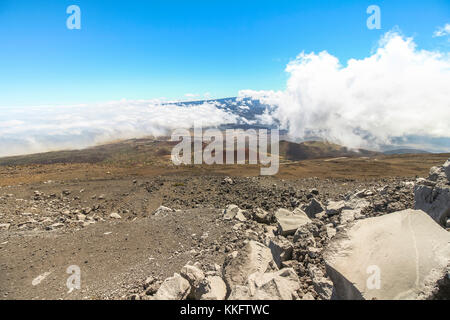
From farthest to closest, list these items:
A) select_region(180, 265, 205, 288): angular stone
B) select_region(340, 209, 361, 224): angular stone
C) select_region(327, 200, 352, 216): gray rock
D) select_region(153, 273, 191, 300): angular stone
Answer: select_region(327, 200, 352, 216): gray rock → select_region(340, 209, 361, 224): angular stone → select_region(180, 265, 205, 288): angular stone → select_region(153, 273, 191, 300): angular stone

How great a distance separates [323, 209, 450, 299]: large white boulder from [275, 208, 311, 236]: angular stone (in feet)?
14.9

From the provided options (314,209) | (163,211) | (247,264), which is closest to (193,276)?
(247,264)

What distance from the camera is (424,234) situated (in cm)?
456

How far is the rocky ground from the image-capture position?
18.7 feet

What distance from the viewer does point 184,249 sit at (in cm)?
945

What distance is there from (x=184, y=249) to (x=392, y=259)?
7323mm

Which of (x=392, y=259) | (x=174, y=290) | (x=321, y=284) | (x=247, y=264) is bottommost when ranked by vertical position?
(x=174, y=290)

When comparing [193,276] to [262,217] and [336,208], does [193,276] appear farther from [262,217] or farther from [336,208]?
[336,208]

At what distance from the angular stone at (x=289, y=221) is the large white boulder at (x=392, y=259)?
4.53m

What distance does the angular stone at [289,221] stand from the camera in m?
9.74

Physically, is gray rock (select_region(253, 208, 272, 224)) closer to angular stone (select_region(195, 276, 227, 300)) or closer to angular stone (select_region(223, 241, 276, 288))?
angular stone (select_region(223, 241, 276, 288))

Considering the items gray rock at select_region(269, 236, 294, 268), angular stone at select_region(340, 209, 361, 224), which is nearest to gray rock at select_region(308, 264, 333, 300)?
gray rock at select_region(269, 236, 294, 268)
